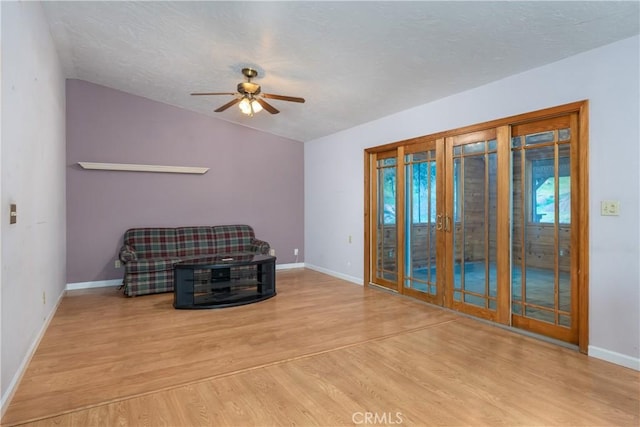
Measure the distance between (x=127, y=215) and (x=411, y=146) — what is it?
14.5ft

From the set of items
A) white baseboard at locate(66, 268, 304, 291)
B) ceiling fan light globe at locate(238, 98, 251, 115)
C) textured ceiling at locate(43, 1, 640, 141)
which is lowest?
white baseboard at locate(66, 268, 304, 291)

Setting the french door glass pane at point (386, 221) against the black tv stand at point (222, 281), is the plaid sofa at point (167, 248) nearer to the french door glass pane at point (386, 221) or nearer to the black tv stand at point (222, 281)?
the black tv stand at point (222, 281)

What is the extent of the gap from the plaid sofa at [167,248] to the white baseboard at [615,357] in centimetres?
424

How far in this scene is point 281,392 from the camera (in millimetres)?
2287

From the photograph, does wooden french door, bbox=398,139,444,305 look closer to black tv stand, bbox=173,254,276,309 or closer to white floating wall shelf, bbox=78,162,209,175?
black tv stand, bbox=173,254,276,309

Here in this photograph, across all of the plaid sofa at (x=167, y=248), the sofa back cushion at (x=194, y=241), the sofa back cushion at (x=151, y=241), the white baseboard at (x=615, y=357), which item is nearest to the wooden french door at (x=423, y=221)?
the white baseboard at (x=615, y=357)

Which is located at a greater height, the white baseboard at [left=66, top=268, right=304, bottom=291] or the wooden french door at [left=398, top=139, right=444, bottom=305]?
the wooden french door at [left=398, top=139, right=444, bottom=305]

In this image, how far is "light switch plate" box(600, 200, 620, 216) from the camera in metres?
2.69

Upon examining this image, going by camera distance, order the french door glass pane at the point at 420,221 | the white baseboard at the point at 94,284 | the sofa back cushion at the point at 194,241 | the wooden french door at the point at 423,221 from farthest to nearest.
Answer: the sofa back cushion at the point at 194,241 → the white baseboard at the point at 94,284 → the french door glass pane at the point at 420,221 → the wooden french door at the point at 423,221

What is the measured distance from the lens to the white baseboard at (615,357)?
261 centimetres

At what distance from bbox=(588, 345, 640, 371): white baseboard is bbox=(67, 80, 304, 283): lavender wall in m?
4.93

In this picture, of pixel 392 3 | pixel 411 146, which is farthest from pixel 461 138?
pixel 392 3

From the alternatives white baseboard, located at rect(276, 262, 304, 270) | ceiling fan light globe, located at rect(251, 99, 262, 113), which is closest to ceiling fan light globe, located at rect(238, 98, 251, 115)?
ceiling fan light globe, located at rect(251, 99, 262, 113)

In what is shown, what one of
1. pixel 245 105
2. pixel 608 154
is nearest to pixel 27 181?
pixel 245 105
